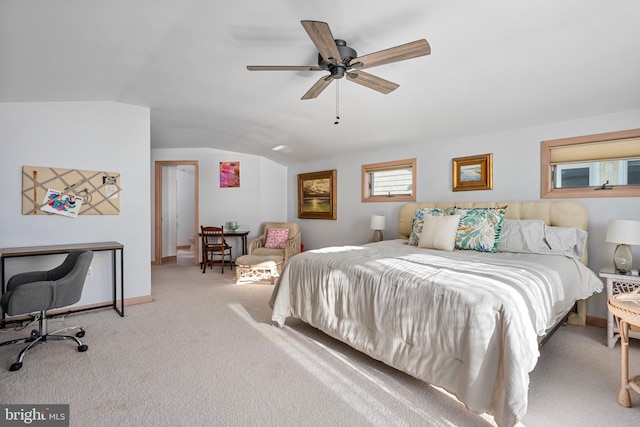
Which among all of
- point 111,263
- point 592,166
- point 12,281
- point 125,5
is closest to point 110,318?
point 111,263

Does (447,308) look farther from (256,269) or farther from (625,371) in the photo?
(256,269)

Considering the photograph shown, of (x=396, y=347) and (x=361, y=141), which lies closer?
(x=396, y=347)

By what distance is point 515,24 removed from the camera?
6.70 ft

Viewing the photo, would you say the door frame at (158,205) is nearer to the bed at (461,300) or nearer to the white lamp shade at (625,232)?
the bed at (461,300)

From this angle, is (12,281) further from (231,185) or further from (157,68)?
(231,185)

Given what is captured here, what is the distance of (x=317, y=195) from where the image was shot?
20.6 feet

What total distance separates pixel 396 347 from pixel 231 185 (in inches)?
212

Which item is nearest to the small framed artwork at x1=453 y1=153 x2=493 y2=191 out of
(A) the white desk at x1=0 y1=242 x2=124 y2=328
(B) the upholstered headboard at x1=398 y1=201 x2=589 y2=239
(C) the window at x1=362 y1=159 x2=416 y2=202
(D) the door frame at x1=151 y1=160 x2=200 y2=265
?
(B) the upholstered headboard at x1=398 y1=201 x2=589 y2=239

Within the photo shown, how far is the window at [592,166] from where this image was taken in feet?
9.98

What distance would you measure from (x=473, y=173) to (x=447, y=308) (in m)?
2.75

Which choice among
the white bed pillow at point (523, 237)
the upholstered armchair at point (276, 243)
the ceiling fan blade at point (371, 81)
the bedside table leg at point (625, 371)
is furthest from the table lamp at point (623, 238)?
the upholstered armchair at point (276, 243)

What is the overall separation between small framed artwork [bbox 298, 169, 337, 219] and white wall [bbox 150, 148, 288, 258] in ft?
2.48

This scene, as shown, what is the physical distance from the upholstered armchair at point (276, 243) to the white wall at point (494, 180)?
55cm
